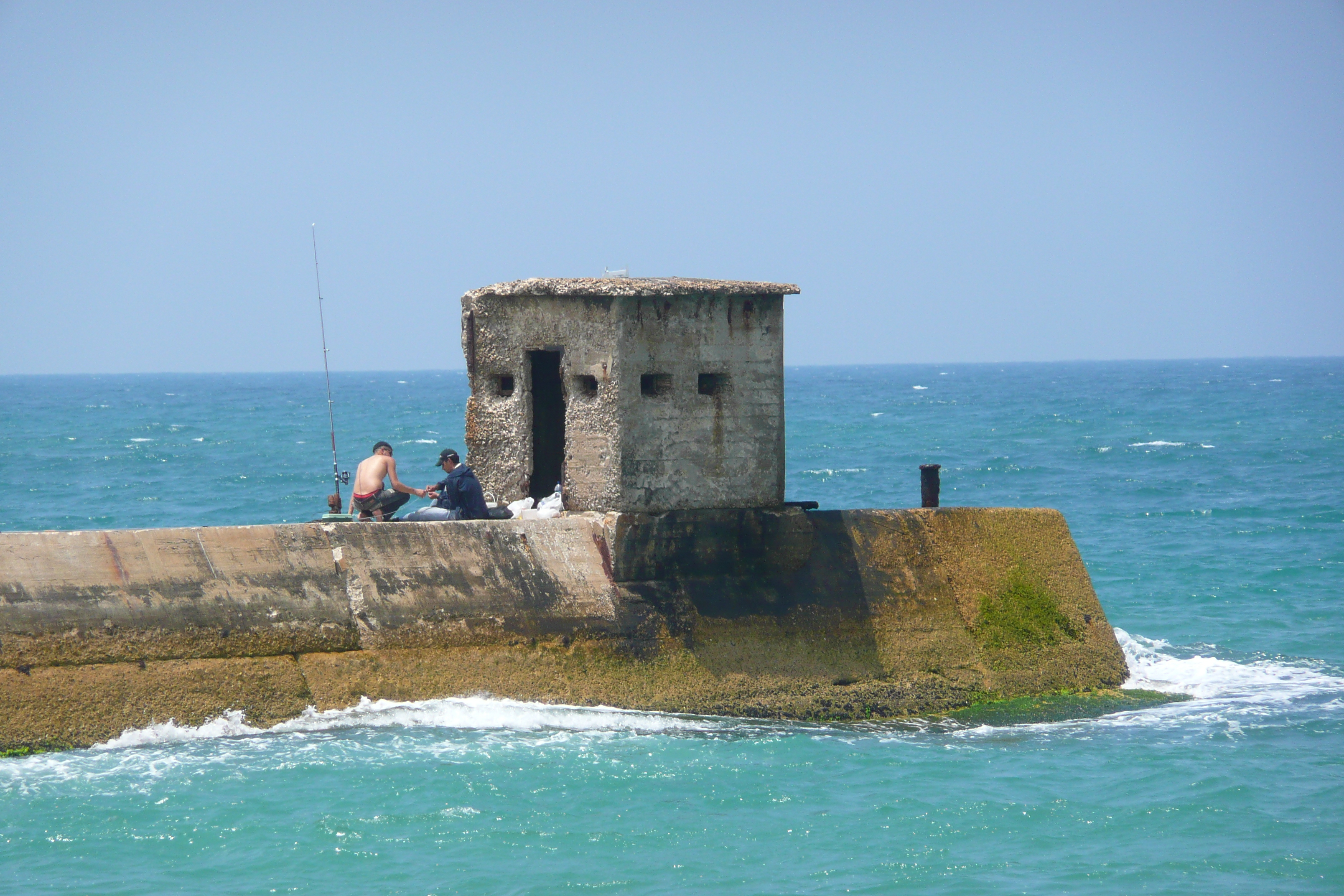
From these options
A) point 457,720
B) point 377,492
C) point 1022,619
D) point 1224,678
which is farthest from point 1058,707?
point 377,492

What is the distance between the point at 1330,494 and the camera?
2888 cm

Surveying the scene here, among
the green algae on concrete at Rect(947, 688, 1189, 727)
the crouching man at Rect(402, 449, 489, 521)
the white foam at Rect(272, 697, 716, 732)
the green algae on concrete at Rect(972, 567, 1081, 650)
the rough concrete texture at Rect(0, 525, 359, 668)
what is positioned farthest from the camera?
the green algae on concrete at Rect(972, 567, 1081, 650)

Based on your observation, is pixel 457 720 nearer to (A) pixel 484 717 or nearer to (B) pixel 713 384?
(A) pixel 484 717

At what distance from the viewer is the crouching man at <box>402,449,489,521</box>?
11.2 metres

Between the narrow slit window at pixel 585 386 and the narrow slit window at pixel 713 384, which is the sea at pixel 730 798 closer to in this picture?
the narrow slit window at pixel 585 386

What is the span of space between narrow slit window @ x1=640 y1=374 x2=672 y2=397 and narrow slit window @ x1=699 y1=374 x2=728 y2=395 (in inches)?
12.7

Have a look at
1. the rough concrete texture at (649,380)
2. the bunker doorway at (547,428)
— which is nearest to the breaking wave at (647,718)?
the rough concrete texture at (649,380)

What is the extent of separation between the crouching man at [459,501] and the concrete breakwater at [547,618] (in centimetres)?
33

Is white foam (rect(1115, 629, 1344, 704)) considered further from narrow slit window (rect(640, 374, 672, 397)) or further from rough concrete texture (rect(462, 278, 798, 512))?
narrow slit window (rect(640, 374, 672, 397))

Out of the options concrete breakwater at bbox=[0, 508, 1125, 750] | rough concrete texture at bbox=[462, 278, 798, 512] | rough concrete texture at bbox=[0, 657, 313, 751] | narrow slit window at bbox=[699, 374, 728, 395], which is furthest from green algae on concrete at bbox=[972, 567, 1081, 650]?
rough concrete texture at bbox=[0, 657, 313, 751]

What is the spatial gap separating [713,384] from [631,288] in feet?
3.65

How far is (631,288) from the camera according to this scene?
35.6 feet

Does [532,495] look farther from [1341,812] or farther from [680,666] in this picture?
[1341,812]

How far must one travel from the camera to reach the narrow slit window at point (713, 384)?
37.2 feet
